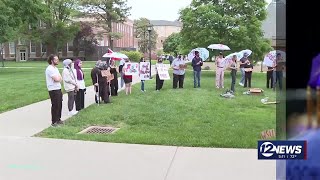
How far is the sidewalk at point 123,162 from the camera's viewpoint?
5266mm

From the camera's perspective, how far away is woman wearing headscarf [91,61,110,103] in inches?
498

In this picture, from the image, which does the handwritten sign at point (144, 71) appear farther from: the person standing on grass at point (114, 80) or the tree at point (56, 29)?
the tree at point (56, 29)

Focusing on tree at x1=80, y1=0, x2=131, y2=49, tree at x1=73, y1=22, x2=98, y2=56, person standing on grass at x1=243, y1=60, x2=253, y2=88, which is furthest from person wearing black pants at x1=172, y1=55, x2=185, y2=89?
tree at x1=73, y1=22, x2=98, y2=56

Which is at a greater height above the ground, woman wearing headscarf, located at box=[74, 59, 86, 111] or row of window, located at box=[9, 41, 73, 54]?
row of window, located at box=[9, 41, 73, 54]

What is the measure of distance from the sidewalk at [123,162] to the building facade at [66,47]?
6839 cm

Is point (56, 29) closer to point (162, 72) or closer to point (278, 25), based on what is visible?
point (162, 72)

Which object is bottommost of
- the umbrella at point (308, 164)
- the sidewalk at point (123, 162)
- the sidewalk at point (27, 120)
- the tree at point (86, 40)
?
the sidewalk at point (123, 162)

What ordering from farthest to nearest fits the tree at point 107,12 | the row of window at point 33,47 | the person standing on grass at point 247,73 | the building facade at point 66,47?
the row of window at point 33,47, the building facade at point 66,47, the tree at point 107,12, the person standing on grass at point 247,73

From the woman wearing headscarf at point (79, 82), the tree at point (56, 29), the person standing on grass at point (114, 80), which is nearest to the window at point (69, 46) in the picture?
the tree at point (56, 29)

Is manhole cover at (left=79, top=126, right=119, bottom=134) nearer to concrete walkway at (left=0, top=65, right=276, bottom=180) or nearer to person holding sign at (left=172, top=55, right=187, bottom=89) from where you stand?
concrete walkway at (left=0, top=65, right=276, bottom=180)

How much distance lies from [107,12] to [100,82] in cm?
5814

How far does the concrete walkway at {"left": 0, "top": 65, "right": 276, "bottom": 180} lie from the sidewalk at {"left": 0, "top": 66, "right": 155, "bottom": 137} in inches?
28.2

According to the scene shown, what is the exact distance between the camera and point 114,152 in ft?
21.6

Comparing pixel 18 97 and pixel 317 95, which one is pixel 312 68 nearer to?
pixel 317 95
